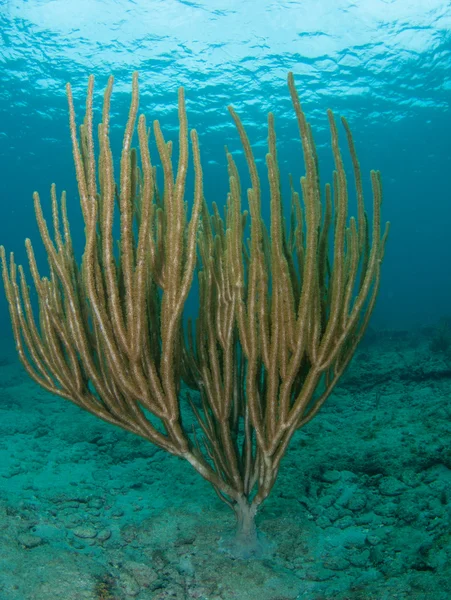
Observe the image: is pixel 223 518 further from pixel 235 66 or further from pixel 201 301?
pixel 235 66

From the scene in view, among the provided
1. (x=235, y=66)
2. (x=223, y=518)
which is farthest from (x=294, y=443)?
(x=235, y=66)

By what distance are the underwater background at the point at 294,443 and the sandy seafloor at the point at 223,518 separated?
0.02 m

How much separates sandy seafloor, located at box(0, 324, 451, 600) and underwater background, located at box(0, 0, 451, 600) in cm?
2

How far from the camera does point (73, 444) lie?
5.73 metres

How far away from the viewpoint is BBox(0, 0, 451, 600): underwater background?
298cm

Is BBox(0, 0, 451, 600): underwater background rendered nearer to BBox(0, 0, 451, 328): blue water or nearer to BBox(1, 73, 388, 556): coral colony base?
BBox(0, 0, 451, 328): blue water

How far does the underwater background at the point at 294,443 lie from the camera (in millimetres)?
2979

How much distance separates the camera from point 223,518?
12.1 ft

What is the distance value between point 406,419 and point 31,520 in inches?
181

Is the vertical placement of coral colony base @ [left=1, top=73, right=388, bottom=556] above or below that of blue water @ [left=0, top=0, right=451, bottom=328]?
below

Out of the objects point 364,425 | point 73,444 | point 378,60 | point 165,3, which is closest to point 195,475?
point 73,444

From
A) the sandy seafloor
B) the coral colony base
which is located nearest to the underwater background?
the sandy seafloor

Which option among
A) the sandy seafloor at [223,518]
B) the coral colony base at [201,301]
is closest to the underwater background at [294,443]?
the sandy seafloor at [223,518]

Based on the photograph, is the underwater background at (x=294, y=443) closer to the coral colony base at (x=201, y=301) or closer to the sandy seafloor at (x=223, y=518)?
the sandy seafloor at (x=223, y=518)
